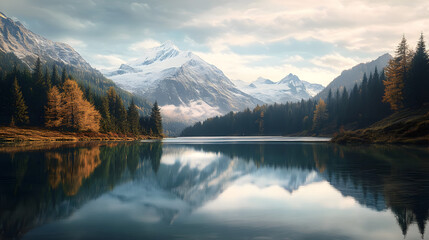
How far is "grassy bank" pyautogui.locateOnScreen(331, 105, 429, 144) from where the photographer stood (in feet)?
194

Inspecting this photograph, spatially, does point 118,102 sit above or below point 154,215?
above

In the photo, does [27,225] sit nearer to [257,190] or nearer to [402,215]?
[257,190]

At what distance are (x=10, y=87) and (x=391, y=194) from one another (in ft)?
359

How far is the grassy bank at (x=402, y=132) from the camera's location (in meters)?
59.2

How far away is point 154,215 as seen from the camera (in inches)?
501

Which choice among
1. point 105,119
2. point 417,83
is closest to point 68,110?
point 105,119

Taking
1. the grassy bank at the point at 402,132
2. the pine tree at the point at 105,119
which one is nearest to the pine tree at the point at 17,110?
the pine tree at the point at 105,119

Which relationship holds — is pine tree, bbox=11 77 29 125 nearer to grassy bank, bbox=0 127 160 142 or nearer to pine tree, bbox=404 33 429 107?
grassy bank, bbox=0 127 160 142

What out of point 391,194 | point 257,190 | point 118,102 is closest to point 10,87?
point 118,102

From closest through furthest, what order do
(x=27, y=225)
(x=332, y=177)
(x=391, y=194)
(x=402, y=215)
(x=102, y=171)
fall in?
(x=27, y=225) → (x=402, y=215) → (x=391, y=194) → (x=332, y=177) → (x=102, y=171)

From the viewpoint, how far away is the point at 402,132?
64.2 meters

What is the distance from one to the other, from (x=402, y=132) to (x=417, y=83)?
64.3 ft

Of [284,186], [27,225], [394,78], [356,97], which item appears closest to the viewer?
[27,225]

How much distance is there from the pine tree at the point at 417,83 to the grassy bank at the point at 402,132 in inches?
98.7
